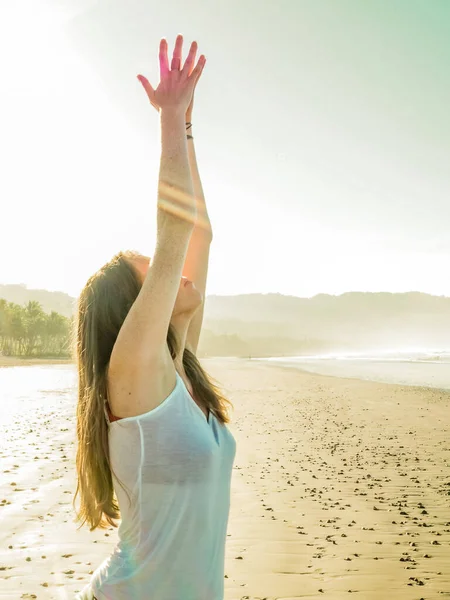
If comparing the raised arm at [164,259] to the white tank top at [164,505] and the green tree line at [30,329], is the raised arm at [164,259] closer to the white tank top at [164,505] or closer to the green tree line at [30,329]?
the white tank top at [164,505]

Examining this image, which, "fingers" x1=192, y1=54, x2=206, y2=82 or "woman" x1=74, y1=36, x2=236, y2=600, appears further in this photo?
"fingers" x1=192, y1=54, x2=206, y2=82

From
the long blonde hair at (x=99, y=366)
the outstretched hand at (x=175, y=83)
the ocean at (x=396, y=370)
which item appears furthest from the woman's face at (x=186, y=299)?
the ocean at (x=396, y=370)

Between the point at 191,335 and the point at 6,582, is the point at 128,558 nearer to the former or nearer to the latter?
the point at 191,335

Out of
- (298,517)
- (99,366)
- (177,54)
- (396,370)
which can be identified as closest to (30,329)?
(396,370)

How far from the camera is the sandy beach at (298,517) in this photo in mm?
5922

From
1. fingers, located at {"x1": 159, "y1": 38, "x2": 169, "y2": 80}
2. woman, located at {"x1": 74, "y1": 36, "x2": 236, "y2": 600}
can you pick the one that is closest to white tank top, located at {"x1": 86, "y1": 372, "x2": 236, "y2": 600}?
woman, located at {"x1": 74, "y1": 36, "x2": 236, "y2": 600}

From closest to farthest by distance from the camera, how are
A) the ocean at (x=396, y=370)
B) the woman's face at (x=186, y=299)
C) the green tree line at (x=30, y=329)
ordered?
the woman's face at (x=186, y=299), the ocean at (x=396, y=370), the green tree line at (x=30, y=329)

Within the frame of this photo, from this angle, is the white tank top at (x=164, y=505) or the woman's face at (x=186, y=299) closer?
the white tank top at (x=164, y=505)

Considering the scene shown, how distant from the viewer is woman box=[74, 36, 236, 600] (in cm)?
175

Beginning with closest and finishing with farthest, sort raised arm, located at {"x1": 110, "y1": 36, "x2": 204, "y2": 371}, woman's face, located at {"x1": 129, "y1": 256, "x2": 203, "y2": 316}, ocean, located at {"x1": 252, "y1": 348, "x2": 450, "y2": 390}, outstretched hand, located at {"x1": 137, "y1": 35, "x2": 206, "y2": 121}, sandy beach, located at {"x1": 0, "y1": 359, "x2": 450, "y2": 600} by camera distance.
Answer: raised arm, located at {"x1": 110, "y1": 36, "x2": 204, "y2": 371} → outstretched hand, located at {"x1": 137, "y1": 35, "x2": 206, "y2": 121} → woman's face, located at {"x1": 129, "y1": 256, "x2": 203, "y2": 316} → sandy beach, located at {"x1": 0, "y1": 359, "x2": 450, "y2": 600} → ocean, located at {"x1": 252, "y1": 348, "x2": 450, "y2": 390}

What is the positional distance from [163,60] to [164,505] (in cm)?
148

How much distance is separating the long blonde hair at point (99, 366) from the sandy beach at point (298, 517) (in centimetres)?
390

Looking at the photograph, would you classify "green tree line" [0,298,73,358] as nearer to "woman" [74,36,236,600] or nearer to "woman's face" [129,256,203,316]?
"woman's face" [129,256,203,316]

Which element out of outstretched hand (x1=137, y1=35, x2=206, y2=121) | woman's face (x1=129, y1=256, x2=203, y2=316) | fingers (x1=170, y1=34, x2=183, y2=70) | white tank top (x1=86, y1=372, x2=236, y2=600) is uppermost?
fingers (x1=170, y1=34, x2=183, y2=70)
